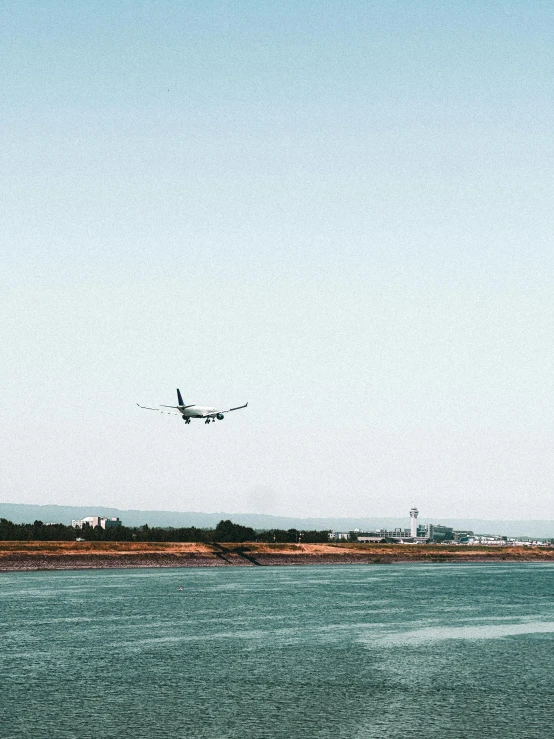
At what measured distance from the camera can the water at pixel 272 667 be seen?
209 ft

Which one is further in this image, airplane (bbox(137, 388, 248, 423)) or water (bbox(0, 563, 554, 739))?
airplane (bbox(137, 388, 248, 423))

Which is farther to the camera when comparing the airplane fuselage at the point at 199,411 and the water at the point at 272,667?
the airplane fuselage at the point at 199,411

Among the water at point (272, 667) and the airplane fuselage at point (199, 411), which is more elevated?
the airplane fuselage at point (199, 411)

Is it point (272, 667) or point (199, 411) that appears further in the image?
point (199, 411)

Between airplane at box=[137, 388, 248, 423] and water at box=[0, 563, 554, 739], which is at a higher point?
airplane at box=[137, 388, 248, 423]

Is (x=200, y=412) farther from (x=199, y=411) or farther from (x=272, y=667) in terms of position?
(x=272, y=667)

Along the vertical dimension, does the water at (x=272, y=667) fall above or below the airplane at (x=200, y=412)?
below

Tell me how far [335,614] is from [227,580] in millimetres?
70104

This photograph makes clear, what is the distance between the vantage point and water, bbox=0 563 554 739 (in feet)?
209

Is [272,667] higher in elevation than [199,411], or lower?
lower

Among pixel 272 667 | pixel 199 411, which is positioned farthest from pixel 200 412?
pixel 272 667

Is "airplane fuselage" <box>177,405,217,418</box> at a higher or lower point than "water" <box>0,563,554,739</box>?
higher

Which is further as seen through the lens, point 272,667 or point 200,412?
point 200,412

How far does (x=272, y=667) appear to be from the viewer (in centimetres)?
8512
